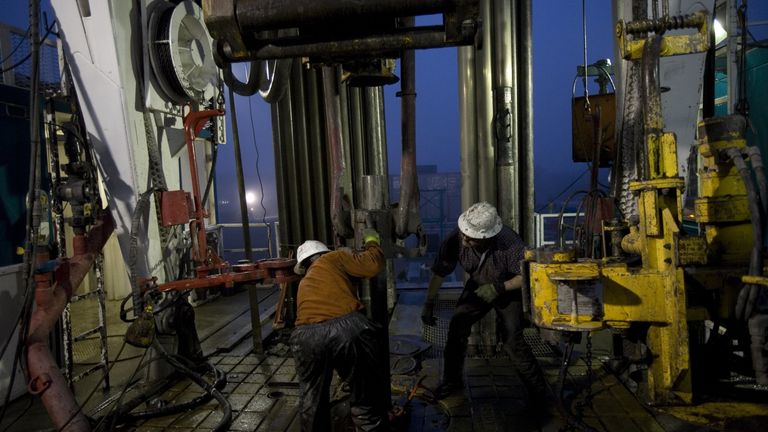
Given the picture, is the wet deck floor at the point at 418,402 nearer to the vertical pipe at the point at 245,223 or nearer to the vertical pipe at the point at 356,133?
the vertical pipe at the point at 245,223

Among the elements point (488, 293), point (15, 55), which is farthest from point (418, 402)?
point (15, 55)

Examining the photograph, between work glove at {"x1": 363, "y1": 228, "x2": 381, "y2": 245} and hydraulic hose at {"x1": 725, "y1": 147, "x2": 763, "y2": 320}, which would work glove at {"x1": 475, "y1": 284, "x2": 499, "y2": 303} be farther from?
hydraulic hose at {"x1": 725, "y1": 147, "x2": 763, "y2": 320}

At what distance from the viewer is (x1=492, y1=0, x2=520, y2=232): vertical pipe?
187 inches

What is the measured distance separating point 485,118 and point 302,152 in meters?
2.39

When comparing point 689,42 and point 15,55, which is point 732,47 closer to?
point 689,42

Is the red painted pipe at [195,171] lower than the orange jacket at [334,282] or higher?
higher

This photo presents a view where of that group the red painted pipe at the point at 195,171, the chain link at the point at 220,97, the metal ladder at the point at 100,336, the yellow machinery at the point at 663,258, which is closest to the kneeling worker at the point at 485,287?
the yellow machinery at the point at 663,258

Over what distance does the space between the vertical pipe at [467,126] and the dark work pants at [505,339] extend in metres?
1.30

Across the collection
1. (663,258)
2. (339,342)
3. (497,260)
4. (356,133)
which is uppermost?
(356,133)

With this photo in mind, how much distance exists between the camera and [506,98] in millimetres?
4742

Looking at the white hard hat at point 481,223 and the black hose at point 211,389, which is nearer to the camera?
the black hose at point 211,389

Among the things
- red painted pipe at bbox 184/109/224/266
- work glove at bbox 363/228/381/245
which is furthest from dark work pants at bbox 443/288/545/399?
red painted pipe at bbox 184/109/224/266

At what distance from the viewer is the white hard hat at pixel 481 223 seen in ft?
12.5

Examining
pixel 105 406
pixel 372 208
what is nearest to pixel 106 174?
pixel 105 406
